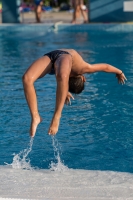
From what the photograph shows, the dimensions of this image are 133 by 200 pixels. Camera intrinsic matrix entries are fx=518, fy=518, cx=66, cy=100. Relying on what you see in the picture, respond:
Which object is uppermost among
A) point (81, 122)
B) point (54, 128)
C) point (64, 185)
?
point (54, 128)

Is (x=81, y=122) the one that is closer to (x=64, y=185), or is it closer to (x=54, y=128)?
(x=54, y=128)

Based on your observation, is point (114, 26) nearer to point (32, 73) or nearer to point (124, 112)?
point (124, 112)

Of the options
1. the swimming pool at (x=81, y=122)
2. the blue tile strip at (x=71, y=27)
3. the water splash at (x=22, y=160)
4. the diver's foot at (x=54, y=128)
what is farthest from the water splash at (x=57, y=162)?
the blue tile strip at (x=71, y=27)

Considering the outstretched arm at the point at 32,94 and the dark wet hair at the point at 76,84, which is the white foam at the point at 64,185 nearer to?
the outstretched arm at the point at 32,94

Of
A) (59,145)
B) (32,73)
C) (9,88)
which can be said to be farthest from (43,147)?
(9,88)

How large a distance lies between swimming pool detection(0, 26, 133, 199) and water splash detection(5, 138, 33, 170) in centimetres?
6

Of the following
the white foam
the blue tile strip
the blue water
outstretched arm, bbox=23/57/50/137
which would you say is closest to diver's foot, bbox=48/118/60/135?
outstretched arm, bbox=23/57/50/137

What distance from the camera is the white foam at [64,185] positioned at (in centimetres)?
412

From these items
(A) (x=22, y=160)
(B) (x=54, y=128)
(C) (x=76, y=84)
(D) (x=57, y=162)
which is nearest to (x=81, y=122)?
(D) (x=57, y=162)

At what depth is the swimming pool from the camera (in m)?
5.76

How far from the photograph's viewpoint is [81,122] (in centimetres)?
707

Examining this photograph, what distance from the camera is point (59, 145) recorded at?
20.2 ft

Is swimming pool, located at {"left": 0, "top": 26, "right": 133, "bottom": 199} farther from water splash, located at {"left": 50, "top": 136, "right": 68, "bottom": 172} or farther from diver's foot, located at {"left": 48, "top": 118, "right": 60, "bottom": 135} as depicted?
diver's foot, located at {"left": 48, "top": 118, "right": 60, "bottom": 135}

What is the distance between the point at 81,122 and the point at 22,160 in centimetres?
170
